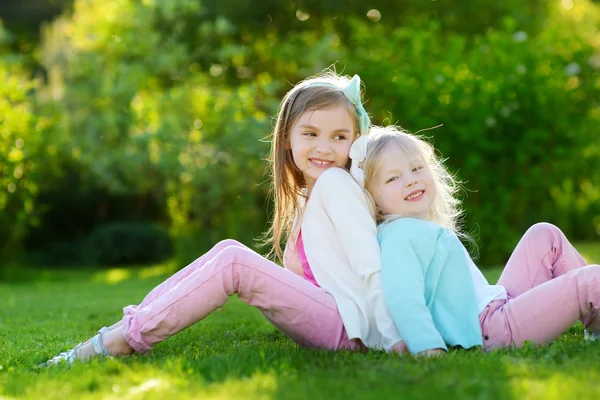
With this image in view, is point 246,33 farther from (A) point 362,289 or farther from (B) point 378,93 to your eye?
(A) point 362,289

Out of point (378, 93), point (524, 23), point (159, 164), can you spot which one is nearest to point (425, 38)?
point (378, 93)

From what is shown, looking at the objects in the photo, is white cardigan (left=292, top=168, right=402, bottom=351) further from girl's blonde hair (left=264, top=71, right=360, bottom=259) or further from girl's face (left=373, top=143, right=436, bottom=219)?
girl's blonde hair (left=264, top=71, right=360, bottom=259)

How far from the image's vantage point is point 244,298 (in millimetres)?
2861

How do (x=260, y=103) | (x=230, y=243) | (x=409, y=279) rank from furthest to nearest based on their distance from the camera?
(x=260, y=103), (x=230, y=243), (x=409, y=279)

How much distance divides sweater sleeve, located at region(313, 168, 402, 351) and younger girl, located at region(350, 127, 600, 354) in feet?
0.18

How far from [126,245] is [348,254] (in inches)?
422

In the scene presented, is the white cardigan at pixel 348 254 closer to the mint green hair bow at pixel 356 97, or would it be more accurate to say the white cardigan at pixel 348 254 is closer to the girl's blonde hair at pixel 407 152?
the girl's blonde hair at pixel 407 152

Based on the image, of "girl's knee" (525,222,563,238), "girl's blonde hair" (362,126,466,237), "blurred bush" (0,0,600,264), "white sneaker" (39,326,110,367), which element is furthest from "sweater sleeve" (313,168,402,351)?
"blurred bush" (0,0,600,264)

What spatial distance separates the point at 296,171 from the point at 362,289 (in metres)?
0.79

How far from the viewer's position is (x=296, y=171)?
135 inches

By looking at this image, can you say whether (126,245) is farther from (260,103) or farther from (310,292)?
(310,292)

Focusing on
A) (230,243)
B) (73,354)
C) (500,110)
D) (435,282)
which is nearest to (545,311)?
(435,282)

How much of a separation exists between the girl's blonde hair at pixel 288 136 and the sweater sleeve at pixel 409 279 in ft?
1.92

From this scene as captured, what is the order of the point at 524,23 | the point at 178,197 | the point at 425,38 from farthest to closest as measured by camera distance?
the point at 524,23 → the point at 178,197 → the point at 425,38
